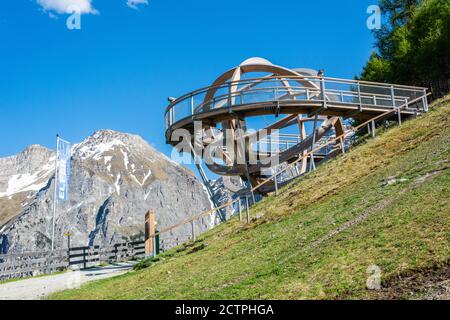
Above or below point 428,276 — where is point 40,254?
above

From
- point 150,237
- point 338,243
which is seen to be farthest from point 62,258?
point 338,243

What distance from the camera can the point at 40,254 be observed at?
27938 mm

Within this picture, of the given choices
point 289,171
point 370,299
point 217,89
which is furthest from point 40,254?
point 370,299

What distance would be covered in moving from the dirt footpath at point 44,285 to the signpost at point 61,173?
31.3 feet

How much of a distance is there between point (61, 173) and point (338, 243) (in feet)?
91.0

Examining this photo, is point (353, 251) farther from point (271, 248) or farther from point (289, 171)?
point (289, 171)

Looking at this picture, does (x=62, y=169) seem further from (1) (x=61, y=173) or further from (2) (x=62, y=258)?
(2) (x=62, y=258)

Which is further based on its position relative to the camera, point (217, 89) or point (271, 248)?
point (217, 89)

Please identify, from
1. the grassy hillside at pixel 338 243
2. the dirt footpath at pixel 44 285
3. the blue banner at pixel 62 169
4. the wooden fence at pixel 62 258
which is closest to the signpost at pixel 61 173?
the blue banner at pixel 62 169

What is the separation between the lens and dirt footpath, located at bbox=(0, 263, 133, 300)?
18.7 meters

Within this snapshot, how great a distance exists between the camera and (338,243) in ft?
41.4

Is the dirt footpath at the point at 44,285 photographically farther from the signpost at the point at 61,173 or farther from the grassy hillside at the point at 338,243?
the signpost at the point at 61,173

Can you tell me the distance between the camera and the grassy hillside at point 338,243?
9836 millimetres

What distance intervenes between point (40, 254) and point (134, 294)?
14933mm
